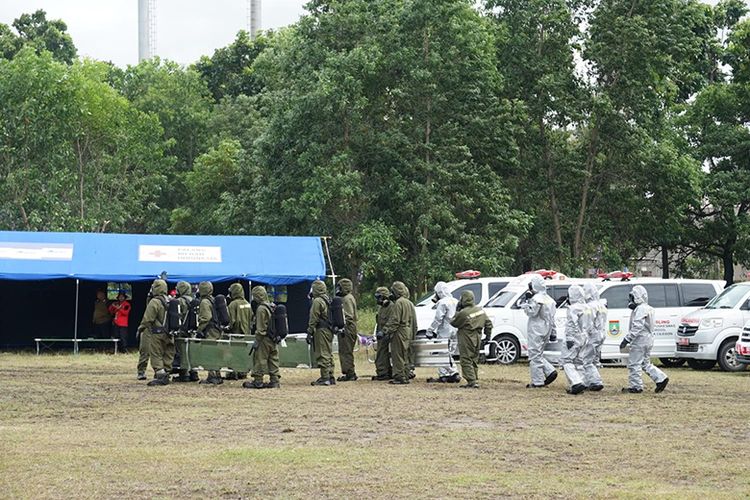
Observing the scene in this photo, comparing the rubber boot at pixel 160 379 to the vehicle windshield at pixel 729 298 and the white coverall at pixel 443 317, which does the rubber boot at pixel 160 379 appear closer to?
the white coverall at pixel 443 317

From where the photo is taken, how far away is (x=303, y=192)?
124 ft

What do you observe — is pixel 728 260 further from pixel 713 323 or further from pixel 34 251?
pixel 34 251

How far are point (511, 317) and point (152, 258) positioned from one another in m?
8.81

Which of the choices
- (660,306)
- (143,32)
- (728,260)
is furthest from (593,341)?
(143,32)

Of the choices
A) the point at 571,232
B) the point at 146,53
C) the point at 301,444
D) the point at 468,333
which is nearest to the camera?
the point at 301,444

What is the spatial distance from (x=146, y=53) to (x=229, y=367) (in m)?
56.6

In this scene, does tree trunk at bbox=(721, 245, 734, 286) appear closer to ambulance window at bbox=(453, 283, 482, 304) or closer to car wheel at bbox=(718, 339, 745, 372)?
ambulance window at bbox=(453, 283, 482, 304)

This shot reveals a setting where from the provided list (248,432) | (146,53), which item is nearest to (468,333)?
(248,432)

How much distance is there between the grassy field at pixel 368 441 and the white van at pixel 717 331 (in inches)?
125

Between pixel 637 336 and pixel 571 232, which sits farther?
pixel 571 232

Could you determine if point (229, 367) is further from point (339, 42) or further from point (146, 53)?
point (146, 53)

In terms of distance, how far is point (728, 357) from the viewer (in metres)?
23.5

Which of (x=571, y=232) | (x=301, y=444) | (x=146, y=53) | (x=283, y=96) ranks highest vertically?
(x=146, y=53)

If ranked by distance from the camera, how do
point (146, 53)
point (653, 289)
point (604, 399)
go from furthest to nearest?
point (146, 53)
point (653, 289)
point (604, 399)
